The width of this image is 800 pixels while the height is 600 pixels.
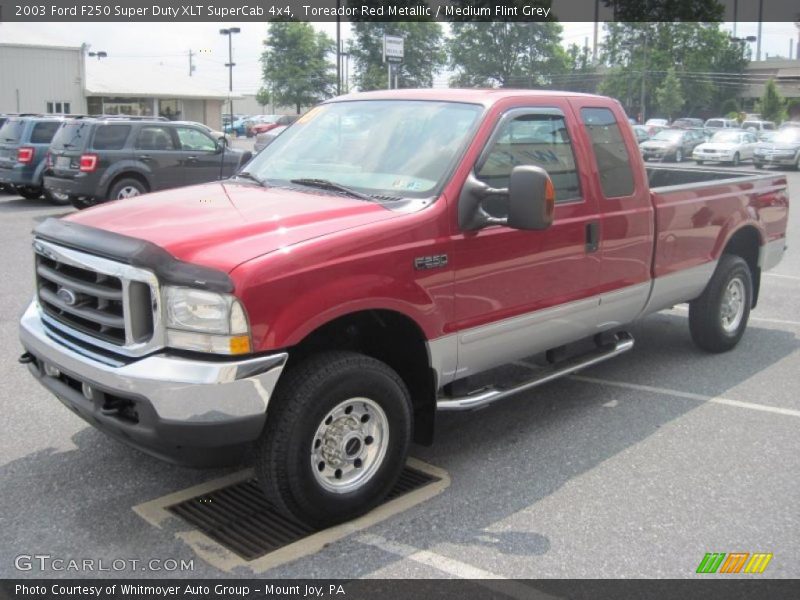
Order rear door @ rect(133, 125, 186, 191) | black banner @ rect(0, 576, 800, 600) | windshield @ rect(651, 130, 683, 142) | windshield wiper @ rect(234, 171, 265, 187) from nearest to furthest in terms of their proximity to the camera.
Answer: black banner @ rect(0, 576, 800, 600), windshield wiper @ rect(234, 171, 265, 187), rear door @ rect(133, 125, 186, 191), windshield @ rect(651, 130, 683, 142)

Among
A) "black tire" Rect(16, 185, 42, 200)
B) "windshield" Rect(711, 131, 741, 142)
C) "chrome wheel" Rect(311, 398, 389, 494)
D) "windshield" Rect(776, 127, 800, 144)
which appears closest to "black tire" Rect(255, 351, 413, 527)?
"chrome wheel" Rect(311, 398, 389, 494)

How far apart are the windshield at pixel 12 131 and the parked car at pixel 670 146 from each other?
25325 mm

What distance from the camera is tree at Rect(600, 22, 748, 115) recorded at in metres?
67.6

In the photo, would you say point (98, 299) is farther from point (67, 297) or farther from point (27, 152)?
point (27, 152)

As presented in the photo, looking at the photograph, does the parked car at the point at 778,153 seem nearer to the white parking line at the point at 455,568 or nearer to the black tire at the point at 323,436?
the black tire at the point at 323,436

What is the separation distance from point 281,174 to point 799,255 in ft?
32.0

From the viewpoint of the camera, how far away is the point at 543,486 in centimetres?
430

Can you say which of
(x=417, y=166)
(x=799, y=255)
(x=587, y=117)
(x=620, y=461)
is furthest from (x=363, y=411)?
(x=799, y=255)

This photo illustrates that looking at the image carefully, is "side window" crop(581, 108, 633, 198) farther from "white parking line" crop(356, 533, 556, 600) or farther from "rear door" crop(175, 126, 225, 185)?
"rear door" crop(175, 126, 225, 185)

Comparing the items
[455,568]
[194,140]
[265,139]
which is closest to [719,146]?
[265,139]

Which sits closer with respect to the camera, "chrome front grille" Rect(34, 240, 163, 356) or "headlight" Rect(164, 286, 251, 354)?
"headlight" Rect(164, 286, 251, 354)

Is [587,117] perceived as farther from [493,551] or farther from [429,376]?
[493,551]

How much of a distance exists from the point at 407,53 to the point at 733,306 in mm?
55639

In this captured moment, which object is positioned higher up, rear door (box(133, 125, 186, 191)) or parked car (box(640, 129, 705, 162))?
parked car (box(640, 129, 705, 162))
